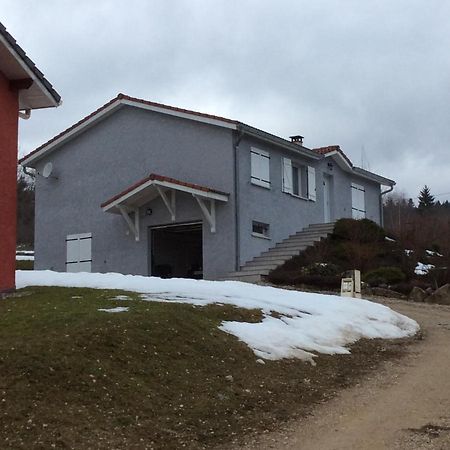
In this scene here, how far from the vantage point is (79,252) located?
25969 millimetres

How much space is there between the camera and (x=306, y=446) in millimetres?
5988

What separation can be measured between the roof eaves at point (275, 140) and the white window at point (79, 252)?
24.8ft

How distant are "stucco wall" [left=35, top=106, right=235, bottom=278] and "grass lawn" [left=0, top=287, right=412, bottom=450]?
42.7 ft

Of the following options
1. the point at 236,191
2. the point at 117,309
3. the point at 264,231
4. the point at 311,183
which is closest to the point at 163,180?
the point at 236,191

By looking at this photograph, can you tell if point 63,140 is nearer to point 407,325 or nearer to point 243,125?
point 243,125

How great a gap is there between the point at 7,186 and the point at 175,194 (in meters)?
11.8

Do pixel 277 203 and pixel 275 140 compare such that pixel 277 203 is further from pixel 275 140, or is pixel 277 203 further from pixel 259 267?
pixel 259 267

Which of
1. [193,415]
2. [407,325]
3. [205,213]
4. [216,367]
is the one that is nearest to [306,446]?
[193,415]

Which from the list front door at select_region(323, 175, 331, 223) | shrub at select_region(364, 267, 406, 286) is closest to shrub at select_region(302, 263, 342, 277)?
shrub at select_region(364, 267, 406, 286)

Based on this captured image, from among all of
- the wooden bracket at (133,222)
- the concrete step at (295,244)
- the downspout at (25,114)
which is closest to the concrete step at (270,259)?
the concrete step at (295,244)

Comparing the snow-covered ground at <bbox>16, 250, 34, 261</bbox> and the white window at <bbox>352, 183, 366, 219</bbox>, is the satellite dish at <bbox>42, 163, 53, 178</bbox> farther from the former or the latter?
the white window at <bbox>352, 183, 366, 219</bbox>

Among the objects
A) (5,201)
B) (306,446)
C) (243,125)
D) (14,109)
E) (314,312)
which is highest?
(243,125)

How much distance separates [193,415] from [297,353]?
10.3ft

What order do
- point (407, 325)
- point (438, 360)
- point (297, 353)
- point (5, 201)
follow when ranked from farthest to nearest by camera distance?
point (407, 325) → point (5, 201) → point (438, 360) → point (297, 353)
